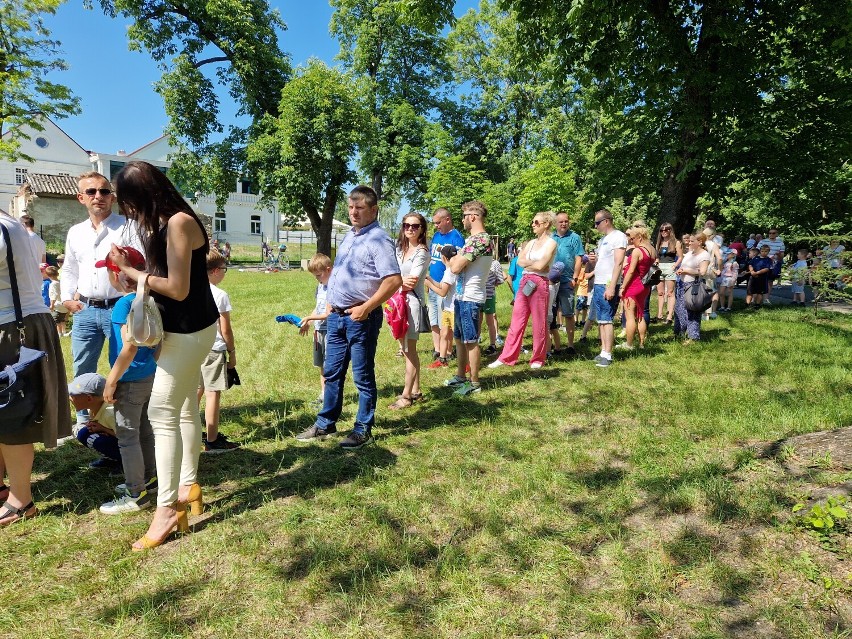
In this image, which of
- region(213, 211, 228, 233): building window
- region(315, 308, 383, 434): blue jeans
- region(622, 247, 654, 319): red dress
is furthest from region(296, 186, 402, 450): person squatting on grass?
region(213, 211, 228, 233): building window

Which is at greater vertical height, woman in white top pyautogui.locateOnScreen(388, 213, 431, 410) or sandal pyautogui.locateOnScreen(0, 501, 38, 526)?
woman in white top pyautogui.locateOnScreen(388, 213, 431, 410)

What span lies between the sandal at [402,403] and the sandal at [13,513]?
287 cm

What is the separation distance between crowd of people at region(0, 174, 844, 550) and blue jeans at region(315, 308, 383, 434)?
0.01 meters

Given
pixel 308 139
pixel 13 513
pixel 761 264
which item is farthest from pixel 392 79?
pixel 13 513

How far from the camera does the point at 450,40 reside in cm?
3209

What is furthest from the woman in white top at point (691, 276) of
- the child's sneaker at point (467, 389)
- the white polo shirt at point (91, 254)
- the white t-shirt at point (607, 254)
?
the white polo shirt at point (91, 254)

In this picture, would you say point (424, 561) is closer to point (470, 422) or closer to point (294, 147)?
point (470, 422)

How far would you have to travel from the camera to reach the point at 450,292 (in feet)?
18.9

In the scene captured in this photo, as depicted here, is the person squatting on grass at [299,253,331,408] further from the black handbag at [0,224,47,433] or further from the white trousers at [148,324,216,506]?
the black handbag at [0,224,47,433]

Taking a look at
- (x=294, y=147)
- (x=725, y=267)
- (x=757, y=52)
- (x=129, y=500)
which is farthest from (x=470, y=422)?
(x=294, y=147)

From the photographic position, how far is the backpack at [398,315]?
4.87 meters

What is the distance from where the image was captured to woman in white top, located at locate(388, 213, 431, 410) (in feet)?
16.9

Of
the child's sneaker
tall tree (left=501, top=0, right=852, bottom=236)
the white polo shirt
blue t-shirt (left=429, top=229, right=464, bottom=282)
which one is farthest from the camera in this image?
tall tree (left=501, top=0, right=852, bottom=236)

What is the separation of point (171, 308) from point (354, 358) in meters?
1.58
